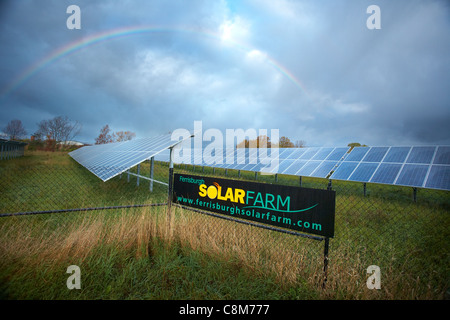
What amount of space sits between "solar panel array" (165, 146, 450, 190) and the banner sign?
7.54 meters

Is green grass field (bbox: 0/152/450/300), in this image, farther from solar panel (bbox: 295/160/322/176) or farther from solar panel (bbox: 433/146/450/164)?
solar panel (bbox: 295/160/322/176)

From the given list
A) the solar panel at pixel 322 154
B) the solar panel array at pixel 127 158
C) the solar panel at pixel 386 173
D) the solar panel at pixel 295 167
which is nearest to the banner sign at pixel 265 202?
the solar panel array at pixel 127 158

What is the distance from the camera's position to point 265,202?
3143 millimetres

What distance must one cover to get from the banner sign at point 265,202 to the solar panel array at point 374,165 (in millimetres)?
7539

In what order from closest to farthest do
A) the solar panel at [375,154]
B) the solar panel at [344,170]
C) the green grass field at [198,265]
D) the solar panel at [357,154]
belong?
the green grass field at [198,265] → the solar panel at [344,170] → the solar panel at [375,154] → the solar panel at [357,154]

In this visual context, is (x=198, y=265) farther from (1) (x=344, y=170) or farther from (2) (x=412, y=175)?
(1) (x=344, y=170)

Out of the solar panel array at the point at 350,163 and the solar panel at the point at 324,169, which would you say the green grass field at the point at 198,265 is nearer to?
the solar panel array at the point at 350,163

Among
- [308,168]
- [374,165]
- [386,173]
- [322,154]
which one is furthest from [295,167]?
[386,173]

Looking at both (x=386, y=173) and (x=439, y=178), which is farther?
(x=386, y=173)

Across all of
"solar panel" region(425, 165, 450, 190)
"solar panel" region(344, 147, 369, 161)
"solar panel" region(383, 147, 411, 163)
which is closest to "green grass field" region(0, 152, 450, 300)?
"solar panel" region(425, 165, 450, 190)

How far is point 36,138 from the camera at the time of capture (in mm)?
42094

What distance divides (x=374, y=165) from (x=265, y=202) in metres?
10.2

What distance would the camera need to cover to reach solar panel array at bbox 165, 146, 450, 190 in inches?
330

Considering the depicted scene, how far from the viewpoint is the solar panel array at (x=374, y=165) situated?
8375 millimetres
